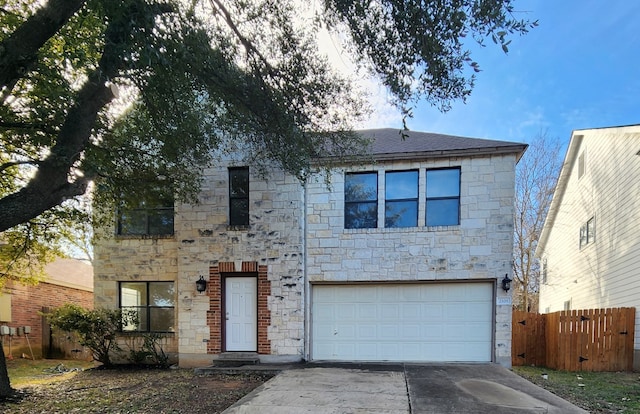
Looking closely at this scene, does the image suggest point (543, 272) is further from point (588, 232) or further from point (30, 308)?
point (30, 308)

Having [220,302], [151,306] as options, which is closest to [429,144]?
[220,302]

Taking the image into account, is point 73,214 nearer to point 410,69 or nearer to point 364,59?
point 364,59

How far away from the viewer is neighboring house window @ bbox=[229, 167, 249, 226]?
29.5 feet

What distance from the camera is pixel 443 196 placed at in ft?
27.5

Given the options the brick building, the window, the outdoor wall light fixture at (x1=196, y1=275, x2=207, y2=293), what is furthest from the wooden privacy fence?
the brick building

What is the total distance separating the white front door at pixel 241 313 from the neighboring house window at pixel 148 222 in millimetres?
2304

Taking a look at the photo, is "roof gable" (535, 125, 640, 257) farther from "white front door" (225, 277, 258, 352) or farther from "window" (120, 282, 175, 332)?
"window" (120, 282, 175, 332)

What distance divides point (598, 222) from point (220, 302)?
11.2m

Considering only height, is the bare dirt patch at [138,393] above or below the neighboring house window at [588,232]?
below

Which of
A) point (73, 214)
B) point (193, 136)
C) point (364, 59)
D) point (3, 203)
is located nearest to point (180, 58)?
point (193, 136)

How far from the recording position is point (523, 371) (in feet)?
27.5

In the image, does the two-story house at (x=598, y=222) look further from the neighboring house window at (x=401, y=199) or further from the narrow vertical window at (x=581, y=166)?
the neighboring house window at (x=401, y=199)

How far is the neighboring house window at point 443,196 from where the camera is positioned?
27.3ft

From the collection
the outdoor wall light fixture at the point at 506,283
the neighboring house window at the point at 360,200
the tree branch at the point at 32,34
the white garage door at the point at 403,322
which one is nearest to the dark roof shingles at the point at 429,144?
the neighboring house window at the point at 360,200
